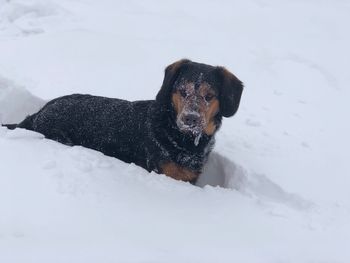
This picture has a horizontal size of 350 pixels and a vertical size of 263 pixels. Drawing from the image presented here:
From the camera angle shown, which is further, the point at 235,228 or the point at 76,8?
the point at 76,8

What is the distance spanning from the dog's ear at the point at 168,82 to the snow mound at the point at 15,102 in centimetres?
215

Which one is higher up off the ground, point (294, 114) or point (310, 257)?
point (294, 114)

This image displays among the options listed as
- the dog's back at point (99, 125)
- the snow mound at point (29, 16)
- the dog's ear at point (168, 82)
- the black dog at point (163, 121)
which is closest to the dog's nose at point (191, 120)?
the black dog at point (163, 121)

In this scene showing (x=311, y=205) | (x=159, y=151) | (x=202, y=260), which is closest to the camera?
(x=202, y=260)

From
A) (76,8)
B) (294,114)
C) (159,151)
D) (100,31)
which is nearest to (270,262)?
(159,151)

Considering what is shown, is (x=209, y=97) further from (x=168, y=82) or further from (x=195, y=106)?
(x=168, y=82)

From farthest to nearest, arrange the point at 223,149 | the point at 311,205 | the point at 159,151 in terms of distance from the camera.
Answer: the point at 223,149 → the point at 159,151 → the point at 311,205

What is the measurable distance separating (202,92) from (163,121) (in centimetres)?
A: 50

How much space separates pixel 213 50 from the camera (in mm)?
7602

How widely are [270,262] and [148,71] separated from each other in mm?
4048

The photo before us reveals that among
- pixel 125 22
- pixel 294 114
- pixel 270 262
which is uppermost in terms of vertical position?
pixel 125 22

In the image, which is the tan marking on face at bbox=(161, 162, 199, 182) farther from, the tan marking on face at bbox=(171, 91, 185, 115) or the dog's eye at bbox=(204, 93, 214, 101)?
the dog's eye at bbox=(204, 93, 214, 101)

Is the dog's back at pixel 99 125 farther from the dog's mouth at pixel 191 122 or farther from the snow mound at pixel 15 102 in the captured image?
the snow mound at pixel 15 102

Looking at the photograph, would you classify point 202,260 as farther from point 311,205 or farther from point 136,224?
point 311,205
